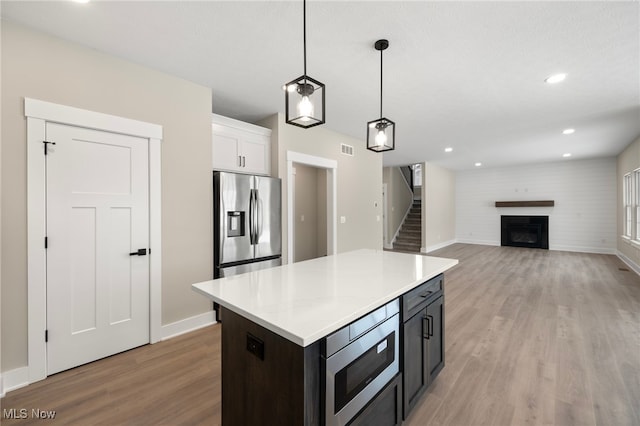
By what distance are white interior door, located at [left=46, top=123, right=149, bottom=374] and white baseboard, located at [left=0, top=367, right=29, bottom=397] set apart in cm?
14

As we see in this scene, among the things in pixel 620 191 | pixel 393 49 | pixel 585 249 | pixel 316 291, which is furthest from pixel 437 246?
pixel 316 291

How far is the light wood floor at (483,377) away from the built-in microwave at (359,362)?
631 mm

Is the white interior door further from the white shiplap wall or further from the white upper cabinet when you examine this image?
the white shiplap wall

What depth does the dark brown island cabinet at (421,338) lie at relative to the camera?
5.37ft

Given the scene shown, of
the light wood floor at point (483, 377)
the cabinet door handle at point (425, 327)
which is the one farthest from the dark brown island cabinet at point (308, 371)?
the light wood floor at point (483, 377)

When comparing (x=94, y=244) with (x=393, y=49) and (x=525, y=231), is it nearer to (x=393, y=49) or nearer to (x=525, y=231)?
(x=393, y=49)

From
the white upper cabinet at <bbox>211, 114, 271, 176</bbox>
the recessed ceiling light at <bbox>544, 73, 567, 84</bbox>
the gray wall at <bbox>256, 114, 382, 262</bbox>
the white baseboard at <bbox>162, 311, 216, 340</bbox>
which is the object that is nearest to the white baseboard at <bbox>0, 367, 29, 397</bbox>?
the white baseboard at <bbox>162, 311, 216, 340</bbox>

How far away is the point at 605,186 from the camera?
764cm

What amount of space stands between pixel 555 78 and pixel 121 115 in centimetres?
434

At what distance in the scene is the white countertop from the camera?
43.1 inches

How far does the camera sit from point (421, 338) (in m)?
1.80

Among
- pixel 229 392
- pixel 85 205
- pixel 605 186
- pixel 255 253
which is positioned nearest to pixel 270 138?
pixel 255 253

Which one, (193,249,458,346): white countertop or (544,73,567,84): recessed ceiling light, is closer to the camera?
(193,249,458,346): white countertop

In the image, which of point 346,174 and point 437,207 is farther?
point 437,207
